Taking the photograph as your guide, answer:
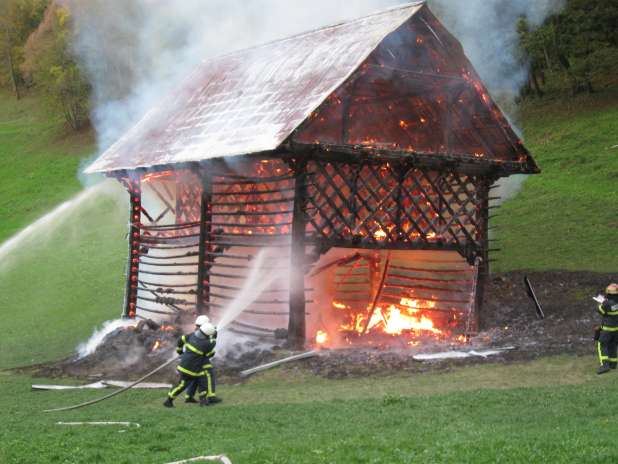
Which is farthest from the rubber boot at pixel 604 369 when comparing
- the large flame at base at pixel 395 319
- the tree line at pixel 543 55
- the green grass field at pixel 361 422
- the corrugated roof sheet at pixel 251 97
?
the tree line at pixel 543 55

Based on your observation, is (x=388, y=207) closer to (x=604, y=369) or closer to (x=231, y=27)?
(x=604, y=369)

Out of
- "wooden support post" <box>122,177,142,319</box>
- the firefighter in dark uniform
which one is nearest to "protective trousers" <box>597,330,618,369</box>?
the firefighter in dark uniform

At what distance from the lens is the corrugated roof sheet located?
803 inches

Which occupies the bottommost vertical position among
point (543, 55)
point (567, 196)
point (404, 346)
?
point (404, 346)

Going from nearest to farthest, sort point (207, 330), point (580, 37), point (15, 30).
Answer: point (207, 330), point (580, 37), point (15, 30)

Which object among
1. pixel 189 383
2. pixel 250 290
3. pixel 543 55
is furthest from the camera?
pixel 543 55

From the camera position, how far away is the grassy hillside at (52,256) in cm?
2939

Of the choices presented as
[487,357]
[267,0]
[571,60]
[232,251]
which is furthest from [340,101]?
[571,60]

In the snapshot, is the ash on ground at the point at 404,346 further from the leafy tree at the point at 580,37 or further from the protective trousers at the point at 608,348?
the leafy tree at the point at 580,37

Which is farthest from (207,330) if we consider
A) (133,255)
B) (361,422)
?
(133,255)

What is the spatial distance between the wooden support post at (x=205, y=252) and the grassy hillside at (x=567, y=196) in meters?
11.0

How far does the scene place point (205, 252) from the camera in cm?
2302

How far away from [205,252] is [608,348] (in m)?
10.8

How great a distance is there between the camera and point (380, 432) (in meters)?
11.6
